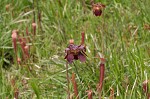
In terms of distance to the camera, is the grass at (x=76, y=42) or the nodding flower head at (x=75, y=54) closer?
the nodding flower head at (x=75, y=54)

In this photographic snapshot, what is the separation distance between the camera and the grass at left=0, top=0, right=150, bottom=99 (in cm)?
265

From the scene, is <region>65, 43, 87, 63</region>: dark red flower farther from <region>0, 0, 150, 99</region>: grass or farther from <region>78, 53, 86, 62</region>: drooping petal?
<region>0, 0, 150, 99</region>: grass

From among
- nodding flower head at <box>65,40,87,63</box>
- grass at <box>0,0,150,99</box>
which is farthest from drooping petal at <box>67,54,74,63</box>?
grass at <box>0,0,150,99</box>

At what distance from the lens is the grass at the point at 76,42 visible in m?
2.65

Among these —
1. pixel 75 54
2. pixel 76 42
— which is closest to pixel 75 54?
pixel 75 54

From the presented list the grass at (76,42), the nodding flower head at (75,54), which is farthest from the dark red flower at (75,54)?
the grass at (76,42)

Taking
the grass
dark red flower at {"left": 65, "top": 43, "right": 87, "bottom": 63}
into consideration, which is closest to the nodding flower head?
dark red flower at {"left": 65, "top": 43, "right": 87, "bottom": 63}

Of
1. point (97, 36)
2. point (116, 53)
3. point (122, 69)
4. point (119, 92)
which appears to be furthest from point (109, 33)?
point (119, 92)

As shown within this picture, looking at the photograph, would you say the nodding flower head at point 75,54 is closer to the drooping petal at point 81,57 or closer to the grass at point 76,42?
the drooping petal at point 81,57

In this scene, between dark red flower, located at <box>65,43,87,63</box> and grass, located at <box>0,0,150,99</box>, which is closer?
dark red flower, located at <box>65,43,87,63</box>

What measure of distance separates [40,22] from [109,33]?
665 mm

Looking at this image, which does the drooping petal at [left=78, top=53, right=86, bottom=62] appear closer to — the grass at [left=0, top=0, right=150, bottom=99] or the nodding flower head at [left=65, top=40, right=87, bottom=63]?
the nodding flower head at [left=65, top=40, right=87, bottom=63]

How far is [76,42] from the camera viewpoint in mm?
3252

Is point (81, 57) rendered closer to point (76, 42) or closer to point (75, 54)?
point (75, 54)
